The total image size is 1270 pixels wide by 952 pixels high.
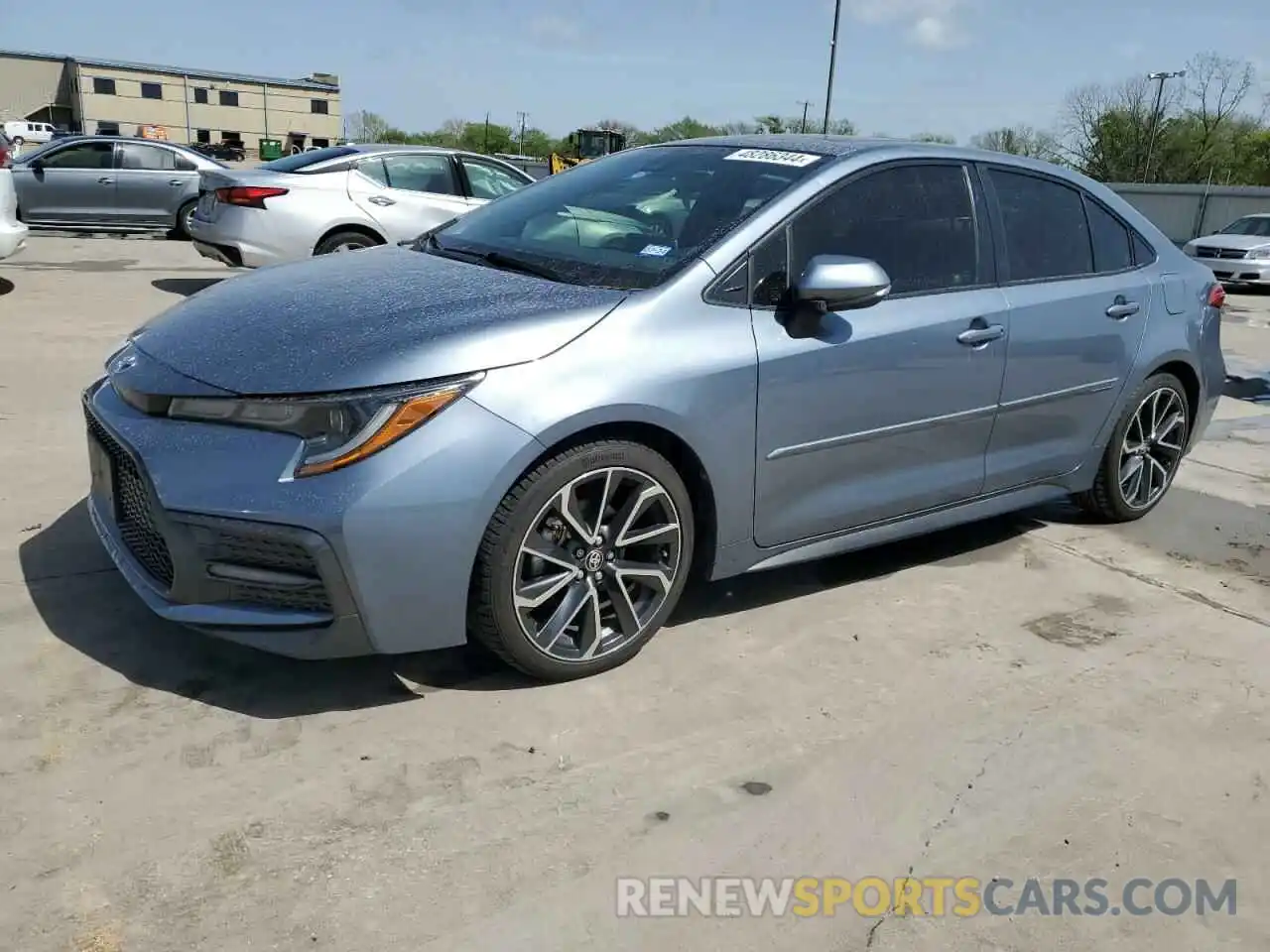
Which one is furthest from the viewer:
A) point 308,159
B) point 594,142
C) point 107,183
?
point 594,142

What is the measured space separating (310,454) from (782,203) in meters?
1.71

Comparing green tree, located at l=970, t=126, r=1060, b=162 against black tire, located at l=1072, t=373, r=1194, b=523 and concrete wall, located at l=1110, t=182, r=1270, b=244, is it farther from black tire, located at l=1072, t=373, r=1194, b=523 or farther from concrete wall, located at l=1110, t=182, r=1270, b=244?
black tire, located at l=1072, t=373, r=1194, b=523

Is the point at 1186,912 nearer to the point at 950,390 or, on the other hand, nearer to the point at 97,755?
the point at 950,390

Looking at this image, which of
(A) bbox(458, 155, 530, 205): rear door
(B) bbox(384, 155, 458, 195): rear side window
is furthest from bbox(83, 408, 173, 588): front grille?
(A) bbox(458, 155, 530, 205): rear door

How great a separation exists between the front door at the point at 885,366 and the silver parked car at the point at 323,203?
5773mm

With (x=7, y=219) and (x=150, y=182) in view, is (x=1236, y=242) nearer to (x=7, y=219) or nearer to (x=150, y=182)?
(x=150, y=182)

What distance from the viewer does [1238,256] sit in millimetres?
18422

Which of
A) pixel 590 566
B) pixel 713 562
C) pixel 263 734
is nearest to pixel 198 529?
pixel 263 734

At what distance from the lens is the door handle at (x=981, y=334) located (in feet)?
12.6

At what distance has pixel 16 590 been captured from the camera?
352cm

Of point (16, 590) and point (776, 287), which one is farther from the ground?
point (776, 287)

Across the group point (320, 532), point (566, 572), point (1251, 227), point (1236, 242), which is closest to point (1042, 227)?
point (566, 572)

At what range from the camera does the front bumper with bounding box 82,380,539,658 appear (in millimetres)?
2674

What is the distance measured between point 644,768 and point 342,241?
7.59 m
